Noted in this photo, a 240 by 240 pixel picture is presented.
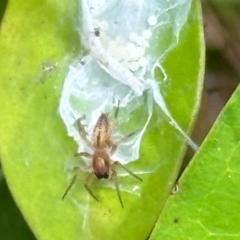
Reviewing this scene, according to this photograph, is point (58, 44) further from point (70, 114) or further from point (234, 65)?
point (234, 65)

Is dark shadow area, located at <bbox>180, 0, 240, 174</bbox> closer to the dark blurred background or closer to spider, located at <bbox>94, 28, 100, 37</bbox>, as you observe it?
the dark blurred background

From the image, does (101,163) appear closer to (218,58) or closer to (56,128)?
(56,128)

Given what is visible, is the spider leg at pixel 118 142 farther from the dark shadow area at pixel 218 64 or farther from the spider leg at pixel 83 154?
the dark shadow area at pixel 218 64

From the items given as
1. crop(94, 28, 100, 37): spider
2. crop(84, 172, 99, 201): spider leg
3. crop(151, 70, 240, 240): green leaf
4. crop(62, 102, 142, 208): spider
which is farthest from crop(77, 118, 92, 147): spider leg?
crop(151, 70, 240, 240): green leaf

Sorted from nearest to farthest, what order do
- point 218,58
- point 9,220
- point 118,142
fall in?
point 118,142 < point 9,220 < point 218,58

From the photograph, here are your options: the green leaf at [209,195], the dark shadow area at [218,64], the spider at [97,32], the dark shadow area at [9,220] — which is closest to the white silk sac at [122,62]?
the spider at [97,32]

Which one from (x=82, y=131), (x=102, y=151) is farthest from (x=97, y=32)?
(x=102, y=151)
